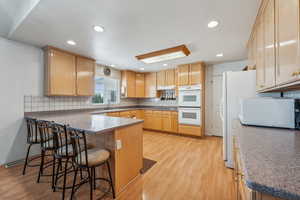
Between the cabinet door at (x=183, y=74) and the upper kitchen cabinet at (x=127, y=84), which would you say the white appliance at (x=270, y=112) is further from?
the upper kitchen cabinet at (x=127, y=84)

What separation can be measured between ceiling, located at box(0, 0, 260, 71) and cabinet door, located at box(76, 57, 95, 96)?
547mm

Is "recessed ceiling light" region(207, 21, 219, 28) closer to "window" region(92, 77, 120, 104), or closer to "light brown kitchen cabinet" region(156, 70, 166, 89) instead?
"light brown kitchen cabinet" region(156, 70, 166, 89)

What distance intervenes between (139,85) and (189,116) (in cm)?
244

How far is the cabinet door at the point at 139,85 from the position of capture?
5.25 metres

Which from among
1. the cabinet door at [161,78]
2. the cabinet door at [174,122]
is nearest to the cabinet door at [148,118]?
the cabinet door at [174,122]

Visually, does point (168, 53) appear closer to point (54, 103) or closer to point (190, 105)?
point (190, 105)

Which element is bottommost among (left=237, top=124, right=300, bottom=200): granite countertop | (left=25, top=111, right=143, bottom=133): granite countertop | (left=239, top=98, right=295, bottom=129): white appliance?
(left=237, top=124, right=300, bottom=200): granite countertop

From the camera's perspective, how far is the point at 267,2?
4.33 ft

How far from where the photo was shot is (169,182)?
1886mm

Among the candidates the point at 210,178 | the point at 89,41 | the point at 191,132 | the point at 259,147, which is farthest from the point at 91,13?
the point at 191,132

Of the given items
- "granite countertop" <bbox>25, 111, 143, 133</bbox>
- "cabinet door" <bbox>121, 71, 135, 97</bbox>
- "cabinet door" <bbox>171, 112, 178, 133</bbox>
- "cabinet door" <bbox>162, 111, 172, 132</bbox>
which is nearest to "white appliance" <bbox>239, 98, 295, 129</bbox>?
"granite countertop" <bbox>25, 111, 143, 133</bbox>

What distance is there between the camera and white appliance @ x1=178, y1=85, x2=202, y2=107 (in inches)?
153

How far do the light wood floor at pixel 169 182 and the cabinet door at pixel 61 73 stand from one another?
1623 mm

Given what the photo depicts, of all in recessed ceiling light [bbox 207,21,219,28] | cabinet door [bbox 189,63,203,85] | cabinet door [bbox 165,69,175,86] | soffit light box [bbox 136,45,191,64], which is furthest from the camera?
cabinet door [bbox 165,69,175,86]
